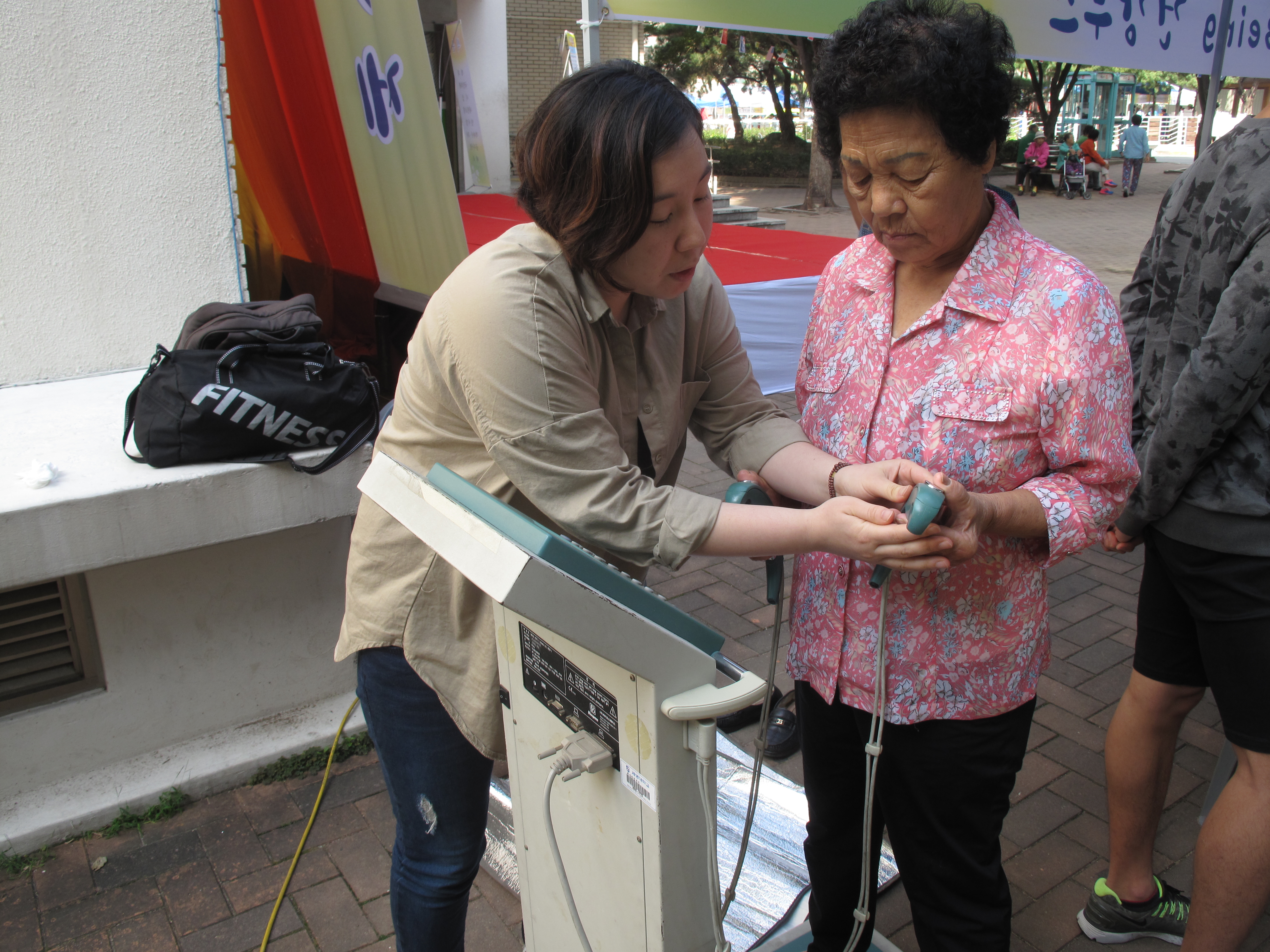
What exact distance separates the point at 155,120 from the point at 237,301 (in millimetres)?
585

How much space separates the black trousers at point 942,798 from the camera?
4.91ft

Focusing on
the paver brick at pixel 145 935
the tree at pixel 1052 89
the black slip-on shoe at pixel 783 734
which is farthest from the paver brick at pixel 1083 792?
the tree at pixel 1052 89

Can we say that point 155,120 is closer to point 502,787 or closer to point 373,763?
point 373,763

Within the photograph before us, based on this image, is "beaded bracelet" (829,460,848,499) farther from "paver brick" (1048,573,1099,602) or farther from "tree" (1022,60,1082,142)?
"tree" (1022,60,1082,142)

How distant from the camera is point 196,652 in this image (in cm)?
270

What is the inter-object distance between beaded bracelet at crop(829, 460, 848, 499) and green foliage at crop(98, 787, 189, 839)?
2.18 meters

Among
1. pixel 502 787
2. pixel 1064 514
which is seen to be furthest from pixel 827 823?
pixel 502 787

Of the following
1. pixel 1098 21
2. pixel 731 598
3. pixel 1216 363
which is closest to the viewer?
pixel 1216 363

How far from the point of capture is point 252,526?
2447mm

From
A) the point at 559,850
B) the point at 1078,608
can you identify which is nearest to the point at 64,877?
the point at 559,850

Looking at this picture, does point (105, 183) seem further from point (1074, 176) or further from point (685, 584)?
point (1074, 176)

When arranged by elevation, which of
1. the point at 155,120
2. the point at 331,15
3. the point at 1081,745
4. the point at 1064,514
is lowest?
the point at 1081,745

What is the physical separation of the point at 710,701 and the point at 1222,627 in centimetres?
119

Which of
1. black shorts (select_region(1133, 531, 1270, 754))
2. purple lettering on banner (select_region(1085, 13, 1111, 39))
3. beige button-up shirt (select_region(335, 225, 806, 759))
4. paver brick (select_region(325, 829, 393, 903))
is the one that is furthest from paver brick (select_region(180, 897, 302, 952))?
purple lettering on banner (select_region(1085, 13, 1111, 39))
